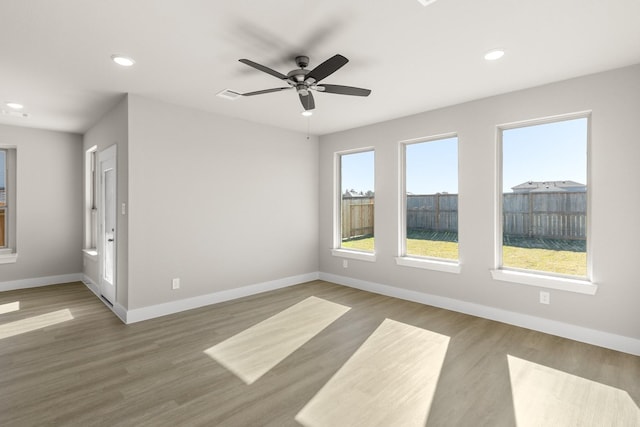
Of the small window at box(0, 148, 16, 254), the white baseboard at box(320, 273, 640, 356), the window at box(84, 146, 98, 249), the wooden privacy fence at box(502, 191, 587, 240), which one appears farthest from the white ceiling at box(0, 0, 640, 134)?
the white baseboard at box(320, 273, 640, 356)

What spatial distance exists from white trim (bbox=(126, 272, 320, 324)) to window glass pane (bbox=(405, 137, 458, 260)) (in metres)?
2.01

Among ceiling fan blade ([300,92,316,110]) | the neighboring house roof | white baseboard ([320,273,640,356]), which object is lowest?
white baseboard ([320,273,640,356])

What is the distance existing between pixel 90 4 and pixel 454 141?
3959 millimetres

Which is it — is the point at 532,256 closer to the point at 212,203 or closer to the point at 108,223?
the point at 212,203

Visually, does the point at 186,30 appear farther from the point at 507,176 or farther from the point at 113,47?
the point at 507,176

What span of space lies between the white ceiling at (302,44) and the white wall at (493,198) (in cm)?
23

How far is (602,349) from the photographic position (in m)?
2.98

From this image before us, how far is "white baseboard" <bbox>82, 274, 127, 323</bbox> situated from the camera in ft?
12.2

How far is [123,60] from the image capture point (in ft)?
9.20

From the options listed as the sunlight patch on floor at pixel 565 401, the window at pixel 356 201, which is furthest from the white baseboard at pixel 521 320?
the sunlight patch on floor at pixel 565 401

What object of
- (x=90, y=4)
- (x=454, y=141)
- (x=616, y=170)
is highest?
(x=90, y=4)

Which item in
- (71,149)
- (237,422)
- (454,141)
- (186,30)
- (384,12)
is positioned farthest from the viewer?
(71,149)

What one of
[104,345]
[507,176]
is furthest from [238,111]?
[507,176]

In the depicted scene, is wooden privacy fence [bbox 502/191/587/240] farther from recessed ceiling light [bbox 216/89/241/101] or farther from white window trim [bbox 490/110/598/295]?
recessed ceiling light [bbox 216/89/241/101]
